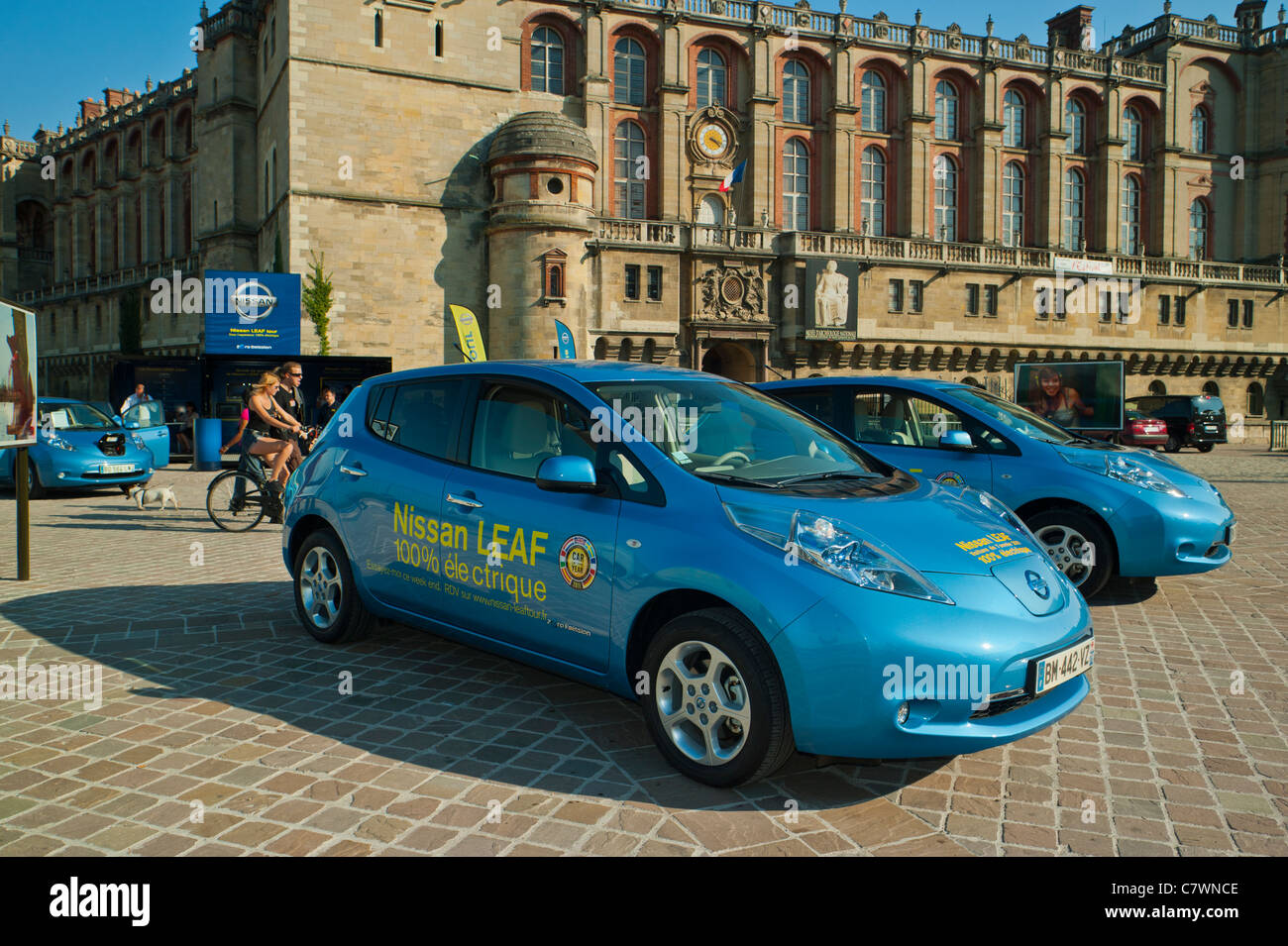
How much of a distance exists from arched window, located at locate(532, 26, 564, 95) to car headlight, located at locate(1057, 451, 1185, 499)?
36.7 meters

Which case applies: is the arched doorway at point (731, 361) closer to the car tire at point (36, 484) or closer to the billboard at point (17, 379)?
the car tire at point (36, 484)

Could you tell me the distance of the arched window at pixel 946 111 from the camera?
46781 mm

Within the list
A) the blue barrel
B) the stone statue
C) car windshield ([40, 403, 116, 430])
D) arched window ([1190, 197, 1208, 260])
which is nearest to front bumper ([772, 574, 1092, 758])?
car windshield ([40, 403, 116, 430])

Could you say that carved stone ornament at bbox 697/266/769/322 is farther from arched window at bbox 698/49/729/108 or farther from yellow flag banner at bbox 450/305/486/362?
yellow flag banner at bbox 450/305/486/362

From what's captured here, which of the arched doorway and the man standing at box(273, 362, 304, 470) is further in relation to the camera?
the arched doorway

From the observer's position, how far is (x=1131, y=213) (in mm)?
51000

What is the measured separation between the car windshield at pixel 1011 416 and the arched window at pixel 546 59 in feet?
117

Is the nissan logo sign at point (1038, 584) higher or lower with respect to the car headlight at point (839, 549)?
lower

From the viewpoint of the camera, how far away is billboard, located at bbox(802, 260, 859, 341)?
39250 millimetres

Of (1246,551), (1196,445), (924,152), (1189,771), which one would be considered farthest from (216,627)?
(924,152)

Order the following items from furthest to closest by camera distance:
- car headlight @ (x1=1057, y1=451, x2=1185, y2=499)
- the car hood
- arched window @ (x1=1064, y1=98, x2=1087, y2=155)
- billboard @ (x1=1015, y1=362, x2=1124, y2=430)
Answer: arched window @ (x1=1064, y1=98, x2=1087, y2=155) → billboard @ (x1=1015, y1=362, x2=1124, y2=430) → car headlight @ (x1=1057, y1=451, x2=1185, y2=499) → the car hood

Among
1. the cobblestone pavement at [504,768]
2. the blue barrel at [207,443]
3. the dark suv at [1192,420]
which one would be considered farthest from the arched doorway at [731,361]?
the cobblestone pavement at [504,768]

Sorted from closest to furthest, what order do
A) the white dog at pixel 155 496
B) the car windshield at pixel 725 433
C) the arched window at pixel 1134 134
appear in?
1. the car windshield at pixel 725 433
2. the white dog at pixel 155 496
3. the arched window at pixel 1134 134

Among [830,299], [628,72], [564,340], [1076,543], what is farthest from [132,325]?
[1076,543]
